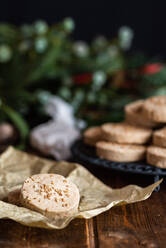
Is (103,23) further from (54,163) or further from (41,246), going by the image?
(41,246)

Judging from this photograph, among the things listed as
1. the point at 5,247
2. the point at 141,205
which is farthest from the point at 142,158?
the point at 5,247

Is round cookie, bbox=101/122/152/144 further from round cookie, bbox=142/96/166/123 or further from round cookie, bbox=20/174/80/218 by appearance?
round cookie, bbox=20/174/80/218

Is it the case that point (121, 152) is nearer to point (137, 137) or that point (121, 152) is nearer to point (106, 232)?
point (137, 137)

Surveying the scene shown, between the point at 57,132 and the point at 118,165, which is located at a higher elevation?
the point at 118,165

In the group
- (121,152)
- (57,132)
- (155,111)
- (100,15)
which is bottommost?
(57,132)

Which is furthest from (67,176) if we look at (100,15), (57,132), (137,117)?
(100,15)

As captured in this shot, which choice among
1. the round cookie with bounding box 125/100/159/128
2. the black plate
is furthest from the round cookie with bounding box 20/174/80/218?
the round cookie with bounding box 125/100/159/128

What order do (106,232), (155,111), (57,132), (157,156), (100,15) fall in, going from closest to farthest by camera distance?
1. (106,232)
2. (157,156)
3. (155,111)
4. (57,132)
5. (100,15)

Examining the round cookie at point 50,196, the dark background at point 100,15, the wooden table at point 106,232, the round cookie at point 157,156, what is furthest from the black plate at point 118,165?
the dark background at point 100,15
